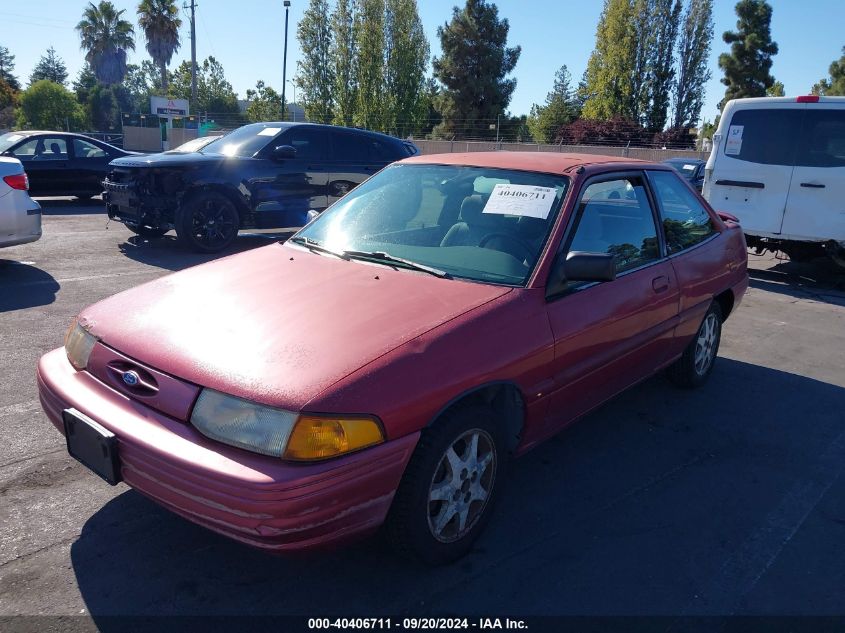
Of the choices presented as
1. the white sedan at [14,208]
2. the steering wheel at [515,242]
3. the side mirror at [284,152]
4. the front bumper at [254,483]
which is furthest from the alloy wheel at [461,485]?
the side mirror at [284,152]

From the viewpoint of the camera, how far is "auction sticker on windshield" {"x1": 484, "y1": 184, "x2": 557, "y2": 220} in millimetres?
3311

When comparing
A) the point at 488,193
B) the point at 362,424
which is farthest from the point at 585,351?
the point at 362,424

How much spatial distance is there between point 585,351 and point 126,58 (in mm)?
75886

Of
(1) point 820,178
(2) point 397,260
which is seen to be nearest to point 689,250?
(2) point 397,260

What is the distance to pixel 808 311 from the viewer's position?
7.52 metres

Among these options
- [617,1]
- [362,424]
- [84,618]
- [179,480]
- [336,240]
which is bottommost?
[84,618]

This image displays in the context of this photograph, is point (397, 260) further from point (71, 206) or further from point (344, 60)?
point (344, 60)

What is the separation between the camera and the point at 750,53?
118ft

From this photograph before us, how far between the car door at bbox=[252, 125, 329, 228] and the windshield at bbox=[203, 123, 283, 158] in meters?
0.15

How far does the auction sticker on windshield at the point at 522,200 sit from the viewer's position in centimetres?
331

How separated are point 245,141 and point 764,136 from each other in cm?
689

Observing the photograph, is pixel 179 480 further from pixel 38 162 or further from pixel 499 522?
pixel 38 162

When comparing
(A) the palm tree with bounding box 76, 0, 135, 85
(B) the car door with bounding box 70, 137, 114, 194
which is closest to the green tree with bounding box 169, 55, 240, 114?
(A) the palm tree with bounding box 76, 0, 135, 85

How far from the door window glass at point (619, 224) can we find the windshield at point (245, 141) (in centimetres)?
642
